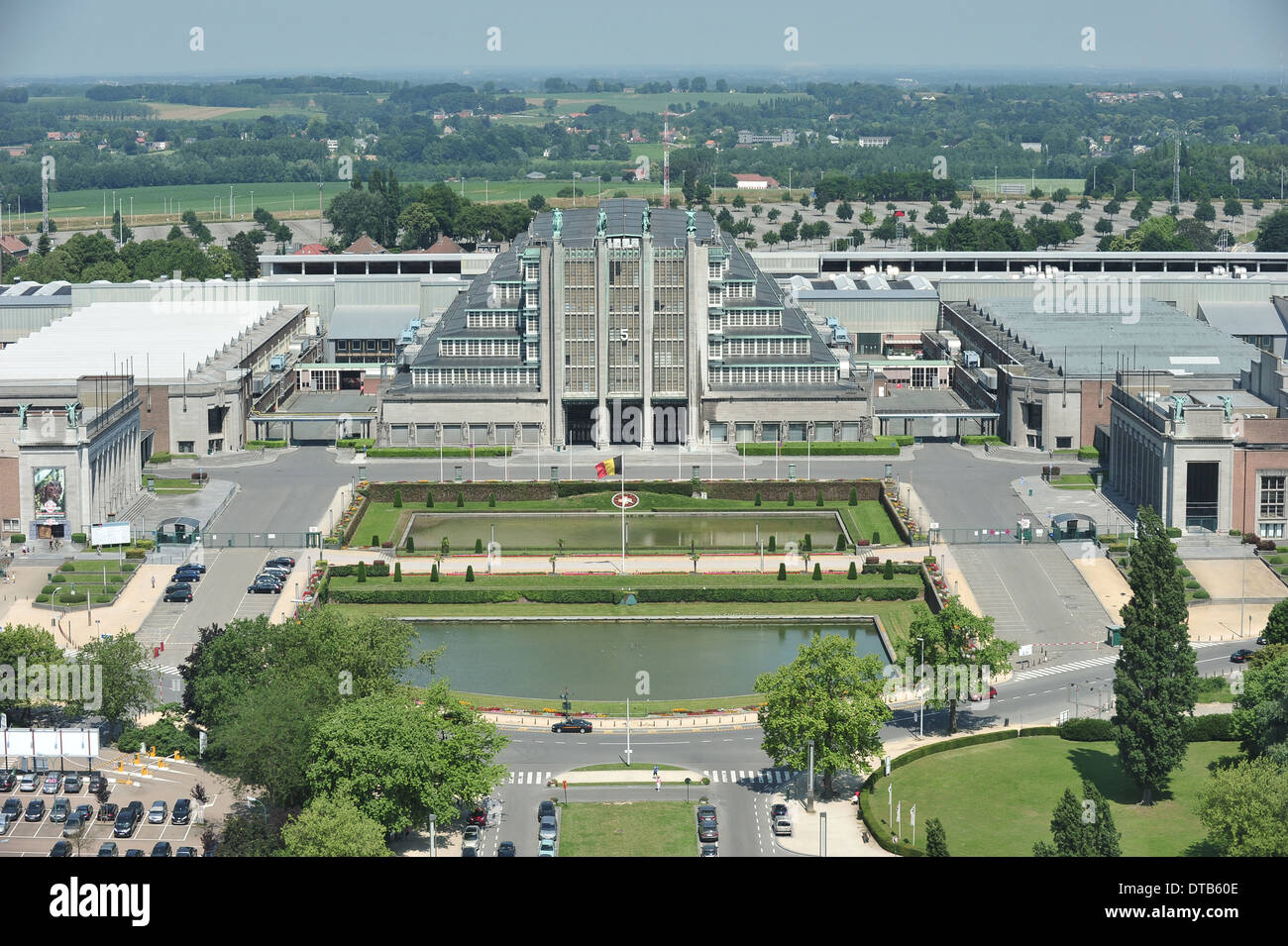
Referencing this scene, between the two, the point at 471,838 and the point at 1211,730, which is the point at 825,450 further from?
the point at 471,838

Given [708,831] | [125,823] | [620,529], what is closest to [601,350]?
[620,529]

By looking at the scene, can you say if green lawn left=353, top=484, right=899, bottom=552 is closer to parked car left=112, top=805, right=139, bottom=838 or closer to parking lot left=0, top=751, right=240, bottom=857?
parking lot left=0, top=751, right=240, bottom=857

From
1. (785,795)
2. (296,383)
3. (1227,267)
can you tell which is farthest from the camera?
(1227,267)

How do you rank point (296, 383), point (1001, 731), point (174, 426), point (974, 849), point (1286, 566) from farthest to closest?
point (296, 383), point (174, 426), point (1286, 566), point (1001, 731), point (974, 849)

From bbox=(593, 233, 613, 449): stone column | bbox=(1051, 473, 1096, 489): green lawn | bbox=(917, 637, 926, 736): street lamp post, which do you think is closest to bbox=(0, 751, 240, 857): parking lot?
bbox=(917, 637, 926, 736): street lamp post
